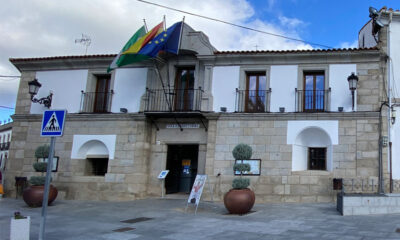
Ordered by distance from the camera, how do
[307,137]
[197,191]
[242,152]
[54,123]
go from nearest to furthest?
[54,123]
[197,191]
[242,152]
[307,137]

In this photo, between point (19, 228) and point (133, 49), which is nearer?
point (19, 228)

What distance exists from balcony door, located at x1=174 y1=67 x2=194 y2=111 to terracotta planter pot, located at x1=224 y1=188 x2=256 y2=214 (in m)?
5.00

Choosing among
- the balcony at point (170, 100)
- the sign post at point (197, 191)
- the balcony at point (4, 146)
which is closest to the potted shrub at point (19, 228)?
the sign post at point (197, 191)

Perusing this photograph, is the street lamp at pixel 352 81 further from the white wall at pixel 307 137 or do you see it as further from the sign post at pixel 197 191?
the sign post at pixel 197 191

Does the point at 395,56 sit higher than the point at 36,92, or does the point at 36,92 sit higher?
the point at 395,56

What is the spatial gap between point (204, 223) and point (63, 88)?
9.81 metres

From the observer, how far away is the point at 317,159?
13695 millimetres

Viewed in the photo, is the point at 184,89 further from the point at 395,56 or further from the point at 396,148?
the point at 396,148

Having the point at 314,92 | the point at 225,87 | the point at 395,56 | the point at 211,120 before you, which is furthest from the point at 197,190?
the point at 395,56

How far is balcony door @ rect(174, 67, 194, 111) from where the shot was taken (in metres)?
15.1

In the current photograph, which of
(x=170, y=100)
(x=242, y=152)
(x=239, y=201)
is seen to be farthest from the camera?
(x=170, y=100)

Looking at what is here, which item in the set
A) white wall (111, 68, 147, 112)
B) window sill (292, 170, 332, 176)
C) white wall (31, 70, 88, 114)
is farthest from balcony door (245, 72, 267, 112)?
white wall (31, 70, 88, 114)

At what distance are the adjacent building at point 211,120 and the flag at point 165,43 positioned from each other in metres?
0.68

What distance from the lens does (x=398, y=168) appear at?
41.8 feet
